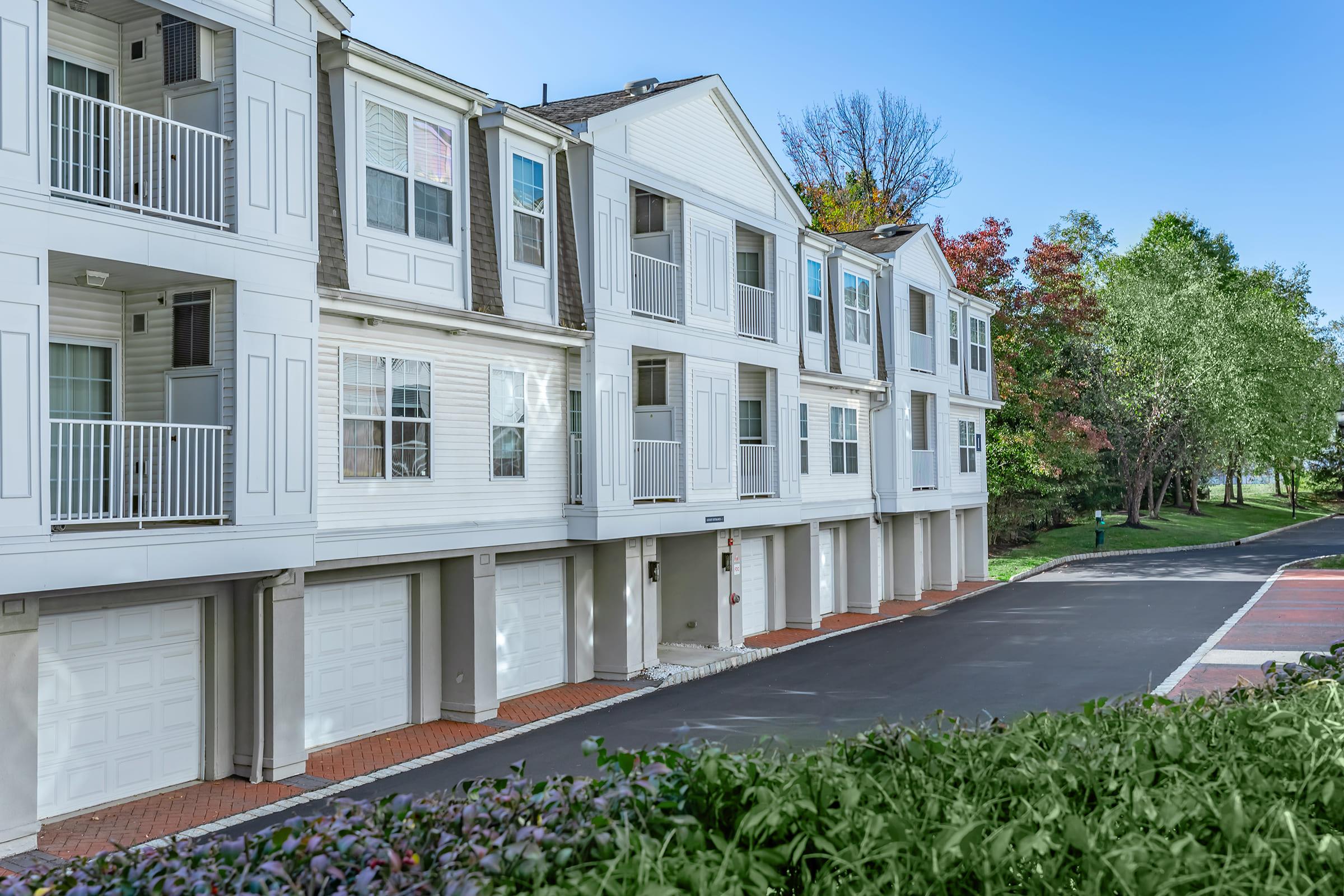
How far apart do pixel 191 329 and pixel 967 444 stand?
Result: 2654 centimetres

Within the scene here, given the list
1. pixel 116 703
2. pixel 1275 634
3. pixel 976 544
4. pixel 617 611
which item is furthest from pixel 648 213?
pixel 976 544

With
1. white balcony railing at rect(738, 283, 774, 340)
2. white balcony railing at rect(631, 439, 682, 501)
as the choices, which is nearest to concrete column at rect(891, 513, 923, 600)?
white balcony railing at rect(738, 283, 774, 340)

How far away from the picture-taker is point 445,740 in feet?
49.2

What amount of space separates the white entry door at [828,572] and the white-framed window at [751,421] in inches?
182

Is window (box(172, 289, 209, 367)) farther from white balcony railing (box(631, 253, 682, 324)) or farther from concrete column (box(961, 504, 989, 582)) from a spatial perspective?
concrete column (box(961, 504, 989, 582))

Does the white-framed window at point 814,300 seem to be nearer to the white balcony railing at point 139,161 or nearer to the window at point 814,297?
the window at point 814,297

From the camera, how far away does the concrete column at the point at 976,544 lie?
118 ft

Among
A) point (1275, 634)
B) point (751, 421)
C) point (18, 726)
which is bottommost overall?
point (1275, 634)

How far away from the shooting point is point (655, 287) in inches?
790

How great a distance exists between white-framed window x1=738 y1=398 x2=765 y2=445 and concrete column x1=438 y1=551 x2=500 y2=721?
28.9ft

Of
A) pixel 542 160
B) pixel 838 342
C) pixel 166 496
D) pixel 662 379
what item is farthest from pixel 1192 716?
pixel 838 342

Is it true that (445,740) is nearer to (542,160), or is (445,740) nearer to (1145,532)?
(542,160)

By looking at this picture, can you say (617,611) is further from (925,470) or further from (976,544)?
(976,544)

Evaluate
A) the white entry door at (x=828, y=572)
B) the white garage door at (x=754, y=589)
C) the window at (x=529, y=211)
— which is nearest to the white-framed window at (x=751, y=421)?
the white garage door at (x=754, y=589)
